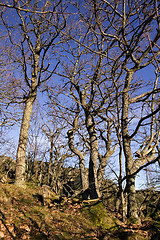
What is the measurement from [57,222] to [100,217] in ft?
5.02

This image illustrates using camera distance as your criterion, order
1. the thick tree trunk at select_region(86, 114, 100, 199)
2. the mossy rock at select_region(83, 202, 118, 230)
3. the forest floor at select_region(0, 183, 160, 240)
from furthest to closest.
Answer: the thick tree trunk at select_region(86, 114, 100, 199), the mossy rock at select_region(83, 202, 118, 230), the forest floor at select_region(0, 183, 160, 240)

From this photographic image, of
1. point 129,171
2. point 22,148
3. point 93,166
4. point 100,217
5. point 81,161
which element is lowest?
point 100,217

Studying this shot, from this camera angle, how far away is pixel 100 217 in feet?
18.2

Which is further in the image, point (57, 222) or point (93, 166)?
point (93, 166)

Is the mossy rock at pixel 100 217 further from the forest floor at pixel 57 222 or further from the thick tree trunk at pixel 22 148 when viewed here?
the thick tree trunk at pixel 22 148

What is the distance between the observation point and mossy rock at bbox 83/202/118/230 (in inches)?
210

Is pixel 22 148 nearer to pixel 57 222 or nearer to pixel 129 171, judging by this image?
pixel 57 222

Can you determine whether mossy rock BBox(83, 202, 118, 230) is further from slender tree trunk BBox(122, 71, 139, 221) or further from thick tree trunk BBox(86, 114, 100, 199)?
thick tree trunk BBox(86, 114, 100, 199)

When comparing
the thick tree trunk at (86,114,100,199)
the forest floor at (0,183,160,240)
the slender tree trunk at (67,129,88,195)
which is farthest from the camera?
the slender tree trunk at (67,129,88,195)

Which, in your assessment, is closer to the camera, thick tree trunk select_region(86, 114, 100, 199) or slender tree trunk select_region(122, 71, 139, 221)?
slender tree trunk select_region(122, 71, 139, 221)

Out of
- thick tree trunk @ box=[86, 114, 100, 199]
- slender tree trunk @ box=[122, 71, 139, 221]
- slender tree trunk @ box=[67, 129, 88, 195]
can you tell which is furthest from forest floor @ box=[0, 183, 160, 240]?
slender tree trunk @ box=[67, 129, 88, 195]

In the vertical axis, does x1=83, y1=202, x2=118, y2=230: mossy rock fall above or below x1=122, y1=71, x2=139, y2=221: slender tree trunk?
below

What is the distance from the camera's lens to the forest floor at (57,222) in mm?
3789

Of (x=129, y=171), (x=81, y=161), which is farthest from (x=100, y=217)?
(x=81, y=161)
